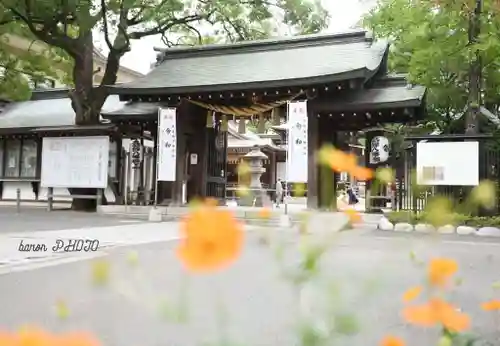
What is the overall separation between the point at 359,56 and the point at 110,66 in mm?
A: 8199

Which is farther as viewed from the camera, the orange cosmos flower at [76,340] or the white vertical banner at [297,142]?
the white vertical banner at [297,142]

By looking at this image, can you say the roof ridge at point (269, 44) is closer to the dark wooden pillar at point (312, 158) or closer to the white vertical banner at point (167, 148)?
the dark wooden pillar at point (312, 158)

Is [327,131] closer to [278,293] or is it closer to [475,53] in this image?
[475,53]

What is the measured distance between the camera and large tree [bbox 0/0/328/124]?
15.7m

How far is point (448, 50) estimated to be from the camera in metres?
12.3

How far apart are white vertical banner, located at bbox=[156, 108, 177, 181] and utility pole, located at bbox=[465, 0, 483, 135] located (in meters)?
7.12

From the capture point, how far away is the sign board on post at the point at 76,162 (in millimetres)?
15250

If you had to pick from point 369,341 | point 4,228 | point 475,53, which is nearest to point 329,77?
point 475,53

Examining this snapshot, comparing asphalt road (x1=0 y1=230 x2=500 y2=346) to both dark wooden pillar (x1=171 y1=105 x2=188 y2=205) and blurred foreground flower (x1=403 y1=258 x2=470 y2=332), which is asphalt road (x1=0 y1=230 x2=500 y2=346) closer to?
blurred foreground flower (x1=403 y1=258 x2=470 y2=332)

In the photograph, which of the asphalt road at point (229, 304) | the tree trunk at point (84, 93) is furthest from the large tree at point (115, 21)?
the asphalt road at point (229, 304)

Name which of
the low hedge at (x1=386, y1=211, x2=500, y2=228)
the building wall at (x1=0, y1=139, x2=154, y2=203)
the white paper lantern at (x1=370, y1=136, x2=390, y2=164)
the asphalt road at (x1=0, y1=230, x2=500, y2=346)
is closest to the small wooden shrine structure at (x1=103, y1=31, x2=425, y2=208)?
the white paper lantern at (x1=370, y1=136, x2=390, y2=164)

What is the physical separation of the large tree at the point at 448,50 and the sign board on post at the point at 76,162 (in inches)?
337

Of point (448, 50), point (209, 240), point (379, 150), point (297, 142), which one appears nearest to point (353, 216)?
point (209, 240)

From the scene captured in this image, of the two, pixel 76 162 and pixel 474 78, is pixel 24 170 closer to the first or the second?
pixel 76 162
